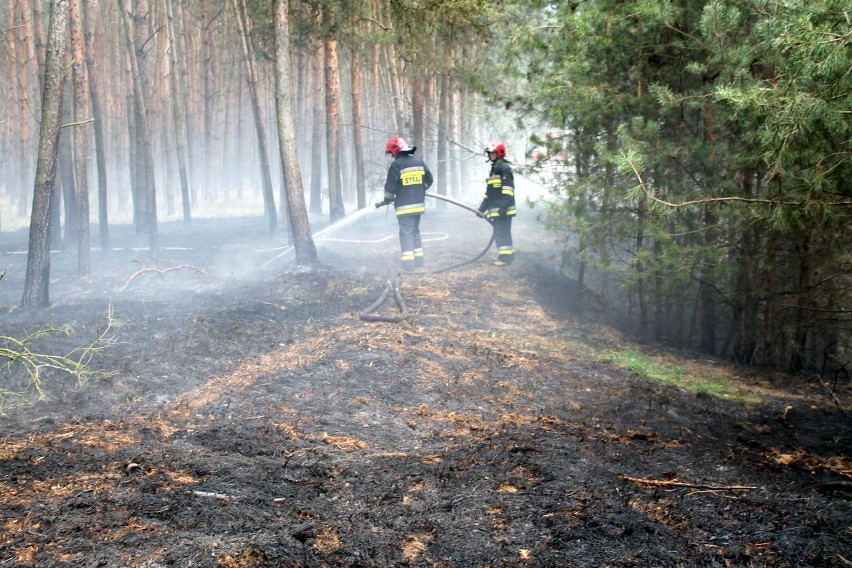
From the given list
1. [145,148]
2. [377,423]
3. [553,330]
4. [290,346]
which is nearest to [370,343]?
[290,346]

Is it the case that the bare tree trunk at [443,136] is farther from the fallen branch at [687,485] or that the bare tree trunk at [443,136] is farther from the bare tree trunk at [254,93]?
the fallen branch at [687,485]

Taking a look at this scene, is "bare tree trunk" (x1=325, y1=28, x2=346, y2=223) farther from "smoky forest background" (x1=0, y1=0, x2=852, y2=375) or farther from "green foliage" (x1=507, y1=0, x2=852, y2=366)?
"green foliage" (x1=507, y1=0, x2=852, y2=366)

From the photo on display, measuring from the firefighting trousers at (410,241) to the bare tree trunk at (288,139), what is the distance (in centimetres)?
161

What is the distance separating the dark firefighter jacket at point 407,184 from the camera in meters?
12.6

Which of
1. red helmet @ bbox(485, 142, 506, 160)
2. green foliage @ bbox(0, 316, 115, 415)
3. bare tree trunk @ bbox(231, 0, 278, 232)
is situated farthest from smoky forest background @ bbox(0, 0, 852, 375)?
green foliage @ bbox(0, 316, 115, 415)

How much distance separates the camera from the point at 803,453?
5.33 m

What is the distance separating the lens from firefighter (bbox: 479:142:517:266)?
43.7ft

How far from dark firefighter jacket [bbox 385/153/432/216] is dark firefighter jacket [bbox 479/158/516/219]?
54.0 inches

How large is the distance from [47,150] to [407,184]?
555 cm

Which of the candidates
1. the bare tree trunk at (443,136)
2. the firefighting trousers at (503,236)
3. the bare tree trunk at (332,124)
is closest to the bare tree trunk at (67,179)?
the bare tree trunk at (332,124)

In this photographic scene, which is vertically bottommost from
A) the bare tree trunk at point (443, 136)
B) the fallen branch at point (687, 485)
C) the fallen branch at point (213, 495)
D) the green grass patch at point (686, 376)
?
the green grass patch at point (686, 376)

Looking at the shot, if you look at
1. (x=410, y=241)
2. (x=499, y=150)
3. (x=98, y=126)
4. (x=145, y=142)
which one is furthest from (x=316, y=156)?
(x=499, y=150)

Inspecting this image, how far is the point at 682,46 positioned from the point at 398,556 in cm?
755

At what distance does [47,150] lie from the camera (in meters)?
9.62
